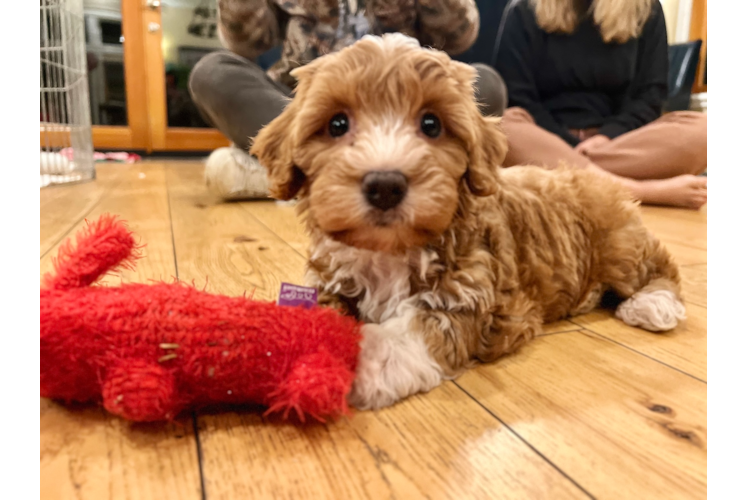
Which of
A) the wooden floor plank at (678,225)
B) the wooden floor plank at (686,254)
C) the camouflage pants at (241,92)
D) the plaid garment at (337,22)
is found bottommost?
the wooden floor plank at (686,254)

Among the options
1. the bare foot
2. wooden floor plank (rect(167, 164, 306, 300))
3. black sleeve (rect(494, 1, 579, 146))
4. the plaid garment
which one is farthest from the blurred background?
the bare foot

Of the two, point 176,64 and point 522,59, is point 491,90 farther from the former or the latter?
point 176,64

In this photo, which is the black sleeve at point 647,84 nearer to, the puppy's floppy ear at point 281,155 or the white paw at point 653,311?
the white paw at point 653,311

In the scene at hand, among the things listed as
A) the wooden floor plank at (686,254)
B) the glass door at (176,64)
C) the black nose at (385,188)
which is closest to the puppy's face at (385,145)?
the black nose at (385,188)

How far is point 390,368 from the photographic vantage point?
1.17 meters

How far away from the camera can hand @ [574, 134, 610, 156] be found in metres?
3.98

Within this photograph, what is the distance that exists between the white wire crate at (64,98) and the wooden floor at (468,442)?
3822 millimetres

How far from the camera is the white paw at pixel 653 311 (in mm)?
1622

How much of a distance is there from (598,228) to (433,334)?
30.6 inches

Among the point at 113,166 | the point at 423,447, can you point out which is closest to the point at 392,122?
the point at 423,447

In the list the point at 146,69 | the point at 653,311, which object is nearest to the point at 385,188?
the point at 653,311

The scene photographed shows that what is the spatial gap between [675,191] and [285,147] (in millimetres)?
3403

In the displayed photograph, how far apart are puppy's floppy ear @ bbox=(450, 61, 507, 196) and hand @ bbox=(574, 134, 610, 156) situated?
9.44ft

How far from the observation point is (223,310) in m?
1.05
